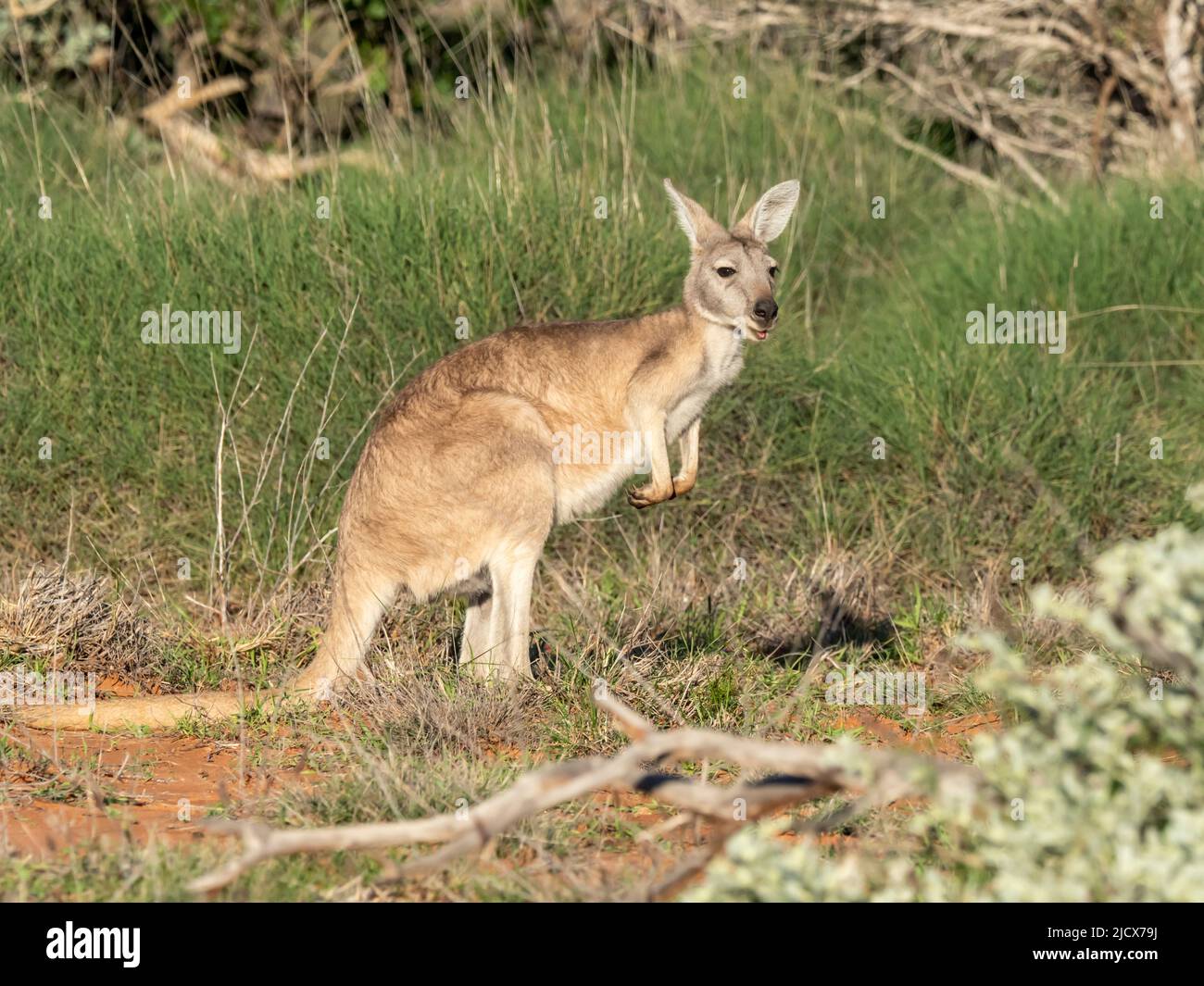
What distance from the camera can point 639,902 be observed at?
2.90 metres

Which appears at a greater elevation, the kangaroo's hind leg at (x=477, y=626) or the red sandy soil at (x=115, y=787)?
the kangaroo's hind leg at (x=477, y=626)

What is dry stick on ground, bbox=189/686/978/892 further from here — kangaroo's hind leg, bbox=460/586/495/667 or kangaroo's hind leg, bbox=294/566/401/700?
kangaroo's hind leg, bbox=460/586/495/667

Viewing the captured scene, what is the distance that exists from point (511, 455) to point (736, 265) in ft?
3.35

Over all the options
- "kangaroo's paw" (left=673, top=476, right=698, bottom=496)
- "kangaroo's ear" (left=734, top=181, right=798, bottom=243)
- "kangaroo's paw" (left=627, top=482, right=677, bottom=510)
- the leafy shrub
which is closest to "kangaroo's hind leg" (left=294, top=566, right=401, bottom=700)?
"kangaroo's paw" (left=627, top=482, right=677, bottom=510)

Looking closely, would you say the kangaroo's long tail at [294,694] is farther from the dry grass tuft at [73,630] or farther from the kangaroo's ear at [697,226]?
the kangaroo's ear at [697,226]

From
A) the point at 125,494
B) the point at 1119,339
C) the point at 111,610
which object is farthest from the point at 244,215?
the point at 1119,339

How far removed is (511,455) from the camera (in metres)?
4.74

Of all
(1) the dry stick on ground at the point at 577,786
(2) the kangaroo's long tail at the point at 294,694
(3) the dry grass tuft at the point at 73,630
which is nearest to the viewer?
(1) the dry stick on ground at the point at 577,786

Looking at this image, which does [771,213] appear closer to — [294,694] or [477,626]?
[477,626]

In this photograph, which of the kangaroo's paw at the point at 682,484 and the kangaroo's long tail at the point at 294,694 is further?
the kangaroo's paw at the point at 682,484

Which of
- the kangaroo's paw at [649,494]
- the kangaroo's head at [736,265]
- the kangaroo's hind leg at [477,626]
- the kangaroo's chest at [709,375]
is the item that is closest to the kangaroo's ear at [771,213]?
the kangaroo's head at [736,265]

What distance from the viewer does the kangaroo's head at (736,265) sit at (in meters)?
5.03

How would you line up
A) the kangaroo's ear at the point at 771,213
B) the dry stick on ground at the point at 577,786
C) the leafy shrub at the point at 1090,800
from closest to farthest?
1. the leafy shrub at the point at 1090,800
2. the dry stick on ground at the point at 577,786
3. the kangaroo's ear at the point at 771,213
